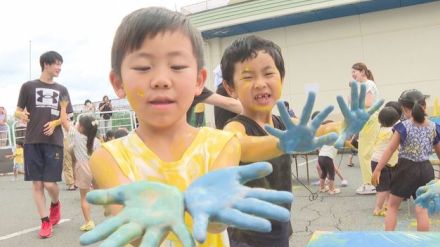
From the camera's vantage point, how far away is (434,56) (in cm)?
1066

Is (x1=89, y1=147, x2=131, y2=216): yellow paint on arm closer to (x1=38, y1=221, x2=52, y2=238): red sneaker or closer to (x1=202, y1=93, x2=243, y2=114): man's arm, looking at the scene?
(x1=202, y1=93, x2=243, y2=114): man's arm

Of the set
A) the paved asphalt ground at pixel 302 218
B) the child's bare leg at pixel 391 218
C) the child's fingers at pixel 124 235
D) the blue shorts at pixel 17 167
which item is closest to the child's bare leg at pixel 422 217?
the child's bare leg at pixel 391 218

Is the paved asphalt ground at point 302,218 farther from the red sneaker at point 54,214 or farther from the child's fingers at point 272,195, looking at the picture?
the child's fingers at point 272,195

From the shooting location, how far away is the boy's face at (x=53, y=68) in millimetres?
3949

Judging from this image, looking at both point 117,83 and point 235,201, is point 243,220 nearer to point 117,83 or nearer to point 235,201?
point 235,201

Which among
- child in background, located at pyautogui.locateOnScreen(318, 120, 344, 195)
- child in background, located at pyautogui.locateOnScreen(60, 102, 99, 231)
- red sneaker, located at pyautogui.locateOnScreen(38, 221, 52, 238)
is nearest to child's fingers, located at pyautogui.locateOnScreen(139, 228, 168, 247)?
red sneaker, located at pyautogui.locateOnScreen(38, 221, 52, 238)

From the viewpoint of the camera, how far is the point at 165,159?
3.98ft

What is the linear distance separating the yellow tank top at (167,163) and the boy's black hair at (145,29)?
0.68ft

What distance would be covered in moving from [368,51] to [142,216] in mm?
11491

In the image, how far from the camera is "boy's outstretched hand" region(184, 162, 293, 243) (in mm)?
834

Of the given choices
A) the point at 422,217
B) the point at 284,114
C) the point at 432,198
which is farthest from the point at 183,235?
the point at 422,217

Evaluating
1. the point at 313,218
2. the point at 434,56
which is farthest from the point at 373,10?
the point at 313,218

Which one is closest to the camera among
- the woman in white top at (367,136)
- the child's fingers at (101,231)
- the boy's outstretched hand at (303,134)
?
the child's fingers at (101,231)

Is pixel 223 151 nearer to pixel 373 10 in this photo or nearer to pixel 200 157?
pixel 200 157
